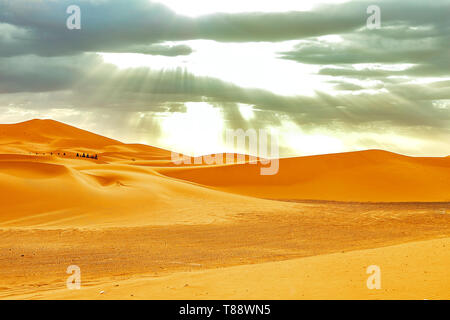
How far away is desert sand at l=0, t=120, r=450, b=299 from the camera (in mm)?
8906

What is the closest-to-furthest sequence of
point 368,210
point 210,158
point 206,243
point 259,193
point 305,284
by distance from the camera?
1. point 305,284
2. point 206,243
3. point 368,210
4. point 259,193
5. point 210,158

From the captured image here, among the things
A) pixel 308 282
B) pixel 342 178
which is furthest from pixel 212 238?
pixel 342 178

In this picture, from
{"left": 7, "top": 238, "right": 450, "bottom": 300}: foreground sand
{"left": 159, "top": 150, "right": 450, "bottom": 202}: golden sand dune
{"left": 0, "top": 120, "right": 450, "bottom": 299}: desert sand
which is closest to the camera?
{"left": 7, "top": 238, "right": 450, "bottom": 300}: foreground sand

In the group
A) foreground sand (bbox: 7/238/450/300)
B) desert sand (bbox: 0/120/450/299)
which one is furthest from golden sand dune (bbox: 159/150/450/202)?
foreground sand (bbox: 7/238/450/300)

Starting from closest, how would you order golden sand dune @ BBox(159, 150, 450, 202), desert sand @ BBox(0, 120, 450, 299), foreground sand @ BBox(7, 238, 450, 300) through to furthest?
foreground sand @ BBox(7, 238, 450, 300)
desert sand @ BBox(0, 120, 450, 299)
golden sand dune @ BBox(159, 150, 450, 202)

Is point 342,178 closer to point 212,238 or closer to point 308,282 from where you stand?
point 212,238

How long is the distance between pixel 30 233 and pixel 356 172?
106 feet

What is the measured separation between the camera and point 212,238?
17719 millimetres

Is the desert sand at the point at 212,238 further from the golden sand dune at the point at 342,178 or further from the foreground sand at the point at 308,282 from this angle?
the golden sand dune at the point at 342,178

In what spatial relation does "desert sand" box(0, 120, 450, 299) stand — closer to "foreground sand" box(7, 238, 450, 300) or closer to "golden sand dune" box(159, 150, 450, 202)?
"foreground sand" box(7, 238, 450, 300)

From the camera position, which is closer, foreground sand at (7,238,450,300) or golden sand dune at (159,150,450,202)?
foreground sand at (7,238,450,300)
